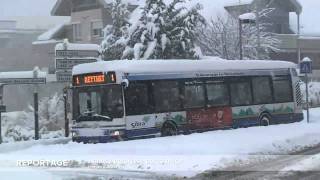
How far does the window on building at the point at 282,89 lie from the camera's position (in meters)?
26.5

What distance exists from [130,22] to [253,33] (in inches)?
594

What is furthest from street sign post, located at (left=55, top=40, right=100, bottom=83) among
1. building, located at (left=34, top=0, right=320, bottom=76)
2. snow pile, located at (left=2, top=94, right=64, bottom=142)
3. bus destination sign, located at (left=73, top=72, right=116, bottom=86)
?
building, located at (left=34, top=0, right=320, bottom=76)

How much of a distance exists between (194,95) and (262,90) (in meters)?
3.95

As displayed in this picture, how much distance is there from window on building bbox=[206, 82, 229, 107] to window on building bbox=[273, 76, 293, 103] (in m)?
2.98

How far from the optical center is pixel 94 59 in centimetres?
2689

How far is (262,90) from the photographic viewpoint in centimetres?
2588

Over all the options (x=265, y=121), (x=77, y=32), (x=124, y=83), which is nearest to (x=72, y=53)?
(x=124, y=83)

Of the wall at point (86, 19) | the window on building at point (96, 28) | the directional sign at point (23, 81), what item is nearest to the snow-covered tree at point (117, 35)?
the directional sign at point (23, 81)

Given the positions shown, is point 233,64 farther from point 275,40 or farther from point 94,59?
point 275,40

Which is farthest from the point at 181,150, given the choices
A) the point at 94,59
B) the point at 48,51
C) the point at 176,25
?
the point at 48,51

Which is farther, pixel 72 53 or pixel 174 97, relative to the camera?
pixel 72 53

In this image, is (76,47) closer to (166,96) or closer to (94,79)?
(94,79)

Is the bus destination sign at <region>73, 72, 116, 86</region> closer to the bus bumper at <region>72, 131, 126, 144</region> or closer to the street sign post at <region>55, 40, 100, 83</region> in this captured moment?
the bus bumper at <region>72, 131, 126, 144</region>

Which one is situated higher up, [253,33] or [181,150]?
[253,33]
